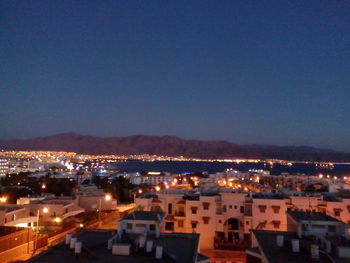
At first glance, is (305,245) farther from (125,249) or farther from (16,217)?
(16,217)

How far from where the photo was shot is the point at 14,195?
24.1m

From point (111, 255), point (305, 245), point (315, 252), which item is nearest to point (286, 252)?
point (315, 252)

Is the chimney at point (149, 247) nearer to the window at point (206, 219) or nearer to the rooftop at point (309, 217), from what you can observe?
the rooftop at point (309, 217)

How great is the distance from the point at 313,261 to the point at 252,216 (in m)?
9.16

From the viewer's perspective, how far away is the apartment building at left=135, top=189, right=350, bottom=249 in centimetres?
1438

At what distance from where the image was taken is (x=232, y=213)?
1502 centimetres

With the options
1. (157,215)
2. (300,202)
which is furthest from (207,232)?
(157,215)

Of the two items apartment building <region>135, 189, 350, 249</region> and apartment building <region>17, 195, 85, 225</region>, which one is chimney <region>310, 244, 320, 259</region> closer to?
apartment building <region>135, 189, 350, 249</region>

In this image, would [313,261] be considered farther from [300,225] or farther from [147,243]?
[147,243]

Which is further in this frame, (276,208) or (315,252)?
(276,208)

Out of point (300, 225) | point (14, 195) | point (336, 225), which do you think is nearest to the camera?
point (300, 225)

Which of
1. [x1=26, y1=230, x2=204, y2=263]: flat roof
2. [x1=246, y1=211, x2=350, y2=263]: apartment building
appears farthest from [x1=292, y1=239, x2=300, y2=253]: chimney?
[x1=26, y1=230, x2=204, y2=263]: flat roof

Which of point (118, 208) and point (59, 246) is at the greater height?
point (59, 246)

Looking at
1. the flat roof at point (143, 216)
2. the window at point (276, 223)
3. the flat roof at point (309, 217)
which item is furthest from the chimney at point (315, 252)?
the window at point (276, 223)
